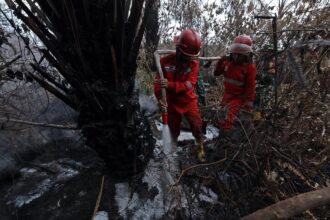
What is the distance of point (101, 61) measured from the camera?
7.54ft

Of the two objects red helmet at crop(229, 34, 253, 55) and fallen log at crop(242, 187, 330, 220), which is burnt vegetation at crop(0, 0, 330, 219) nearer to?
fallen log at crop(242, 187, 330, 220)

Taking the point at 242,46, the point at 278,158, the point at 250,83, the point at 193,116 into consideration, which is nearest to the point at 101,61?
the point at 278,158

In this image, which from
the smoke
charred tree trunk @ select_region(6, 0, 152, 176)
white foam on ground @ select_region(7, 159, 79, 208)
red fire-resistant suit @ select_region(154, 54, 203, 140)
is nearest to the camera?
charred tree trunk @ select_region(6, 0, 152, 176)

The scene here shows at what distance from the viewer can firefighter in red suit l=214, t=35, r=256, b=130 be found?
3.39 meters

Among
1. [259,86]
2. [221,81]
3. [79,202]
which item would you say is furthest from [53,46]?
[221,81]

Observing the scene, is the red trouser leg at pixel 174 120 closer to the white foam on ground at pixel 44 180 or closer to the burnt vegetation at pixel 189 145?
the burnt vegetation at pixel 189 145

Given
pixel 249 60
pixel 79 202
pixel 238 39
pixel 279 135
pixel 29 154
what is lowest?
pixel 79 202

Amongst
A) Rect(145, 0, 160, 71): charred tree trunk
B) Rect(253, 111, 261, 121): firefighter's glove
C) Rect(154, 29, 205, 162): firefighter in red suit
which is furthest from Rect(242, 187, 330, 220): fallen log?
Rect(145, 0, 160, 71): charred tree trunk

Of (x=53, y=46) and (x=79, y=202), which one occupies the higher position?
(x=53, y=46)

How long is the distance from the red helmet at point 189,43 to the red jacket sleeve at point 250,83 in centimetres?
69

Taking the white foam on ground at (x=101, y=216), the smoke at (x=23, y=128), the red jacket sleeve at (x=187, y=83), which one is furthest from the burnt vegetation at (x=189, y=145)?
the red jacket sleeve at (x=187, y=83)

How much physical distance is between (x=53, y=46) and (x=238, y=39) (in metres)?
2.12

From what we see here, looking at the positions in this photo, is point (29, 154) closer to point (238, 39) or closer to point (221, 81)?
point (238, 39)

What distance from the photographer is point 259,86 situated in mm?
3662
